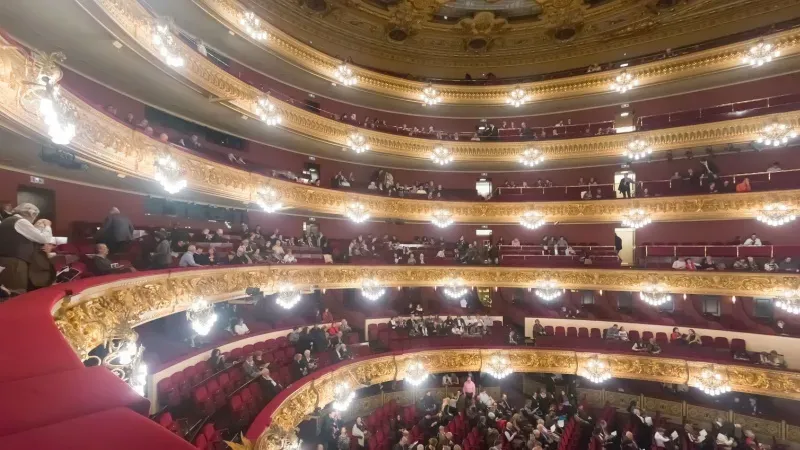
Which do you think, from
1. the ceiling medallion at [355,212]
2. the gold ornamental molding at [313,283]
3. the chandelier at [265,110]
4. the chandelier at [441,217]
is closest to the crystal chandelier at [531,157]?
the chandelier at [441,217]

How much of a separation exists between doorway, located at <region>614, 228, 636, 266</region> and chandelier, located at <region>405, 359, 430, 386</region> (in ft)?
37.0

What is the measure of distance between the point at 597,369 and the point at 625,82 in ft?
43.6

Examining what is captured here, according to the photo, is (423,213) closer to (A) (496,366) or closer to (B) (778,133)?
(A) (496,366)

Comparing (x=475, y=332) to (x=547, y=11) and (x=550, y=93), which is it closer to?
(x=550, y=93)

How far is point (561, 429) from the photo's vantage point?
14.5m

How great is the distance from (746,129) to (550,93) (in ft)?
27.9

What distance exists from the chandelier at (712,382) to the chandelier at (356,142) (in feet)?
53.4

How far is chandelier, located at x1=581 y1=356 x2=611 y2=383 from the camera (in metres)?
17.3

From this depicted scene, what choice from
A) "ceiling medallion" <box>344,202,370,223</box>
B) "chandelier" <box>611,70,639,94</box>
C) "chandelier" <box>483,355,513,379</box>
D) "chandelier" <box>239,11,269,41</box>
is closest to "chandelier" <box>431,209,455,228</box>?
"ceiling medallion" <box>344,202,370,223</box>

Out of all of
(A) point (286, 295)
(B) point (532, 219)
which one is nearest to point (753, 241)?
(B) point (532, 219)

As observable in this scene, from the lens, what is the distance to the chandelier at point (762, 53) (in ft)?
55.0

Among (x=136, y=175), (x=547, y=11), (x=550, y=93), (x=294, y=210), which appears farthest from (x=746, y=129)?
(x=136, y=175)

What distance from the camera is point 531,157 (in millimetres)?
21328

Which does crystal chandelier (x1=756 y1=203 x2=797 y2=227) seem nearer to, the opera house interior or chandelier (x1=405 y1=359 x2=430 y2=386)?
the opera house interior
